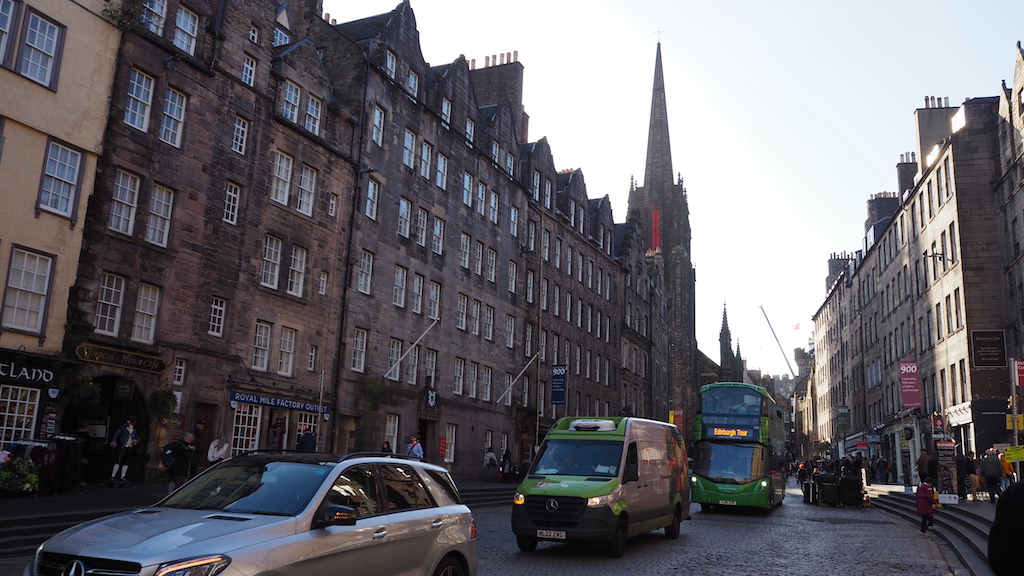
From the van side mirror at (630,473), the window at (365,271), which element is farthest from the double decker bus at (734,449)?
the window at (365,271)

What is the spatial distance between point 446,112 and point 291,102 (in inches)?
436

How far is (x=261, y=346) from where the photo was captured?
25828mm

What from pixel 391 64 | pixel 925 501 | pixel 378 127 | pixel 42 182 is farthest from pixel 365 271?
pixel 925 501

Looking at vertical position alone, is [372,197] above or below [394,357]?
above

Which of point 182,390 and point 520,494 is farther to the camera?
point 182,390

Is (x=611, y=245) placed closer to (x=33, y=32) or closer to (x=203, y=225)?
(x=203, y=225)

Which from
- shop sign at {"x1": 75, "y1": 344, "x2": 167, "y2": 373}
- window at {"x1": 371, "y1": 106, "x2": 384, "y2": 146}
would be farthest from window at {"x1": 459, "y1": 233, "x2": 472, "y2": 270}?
shop sign at {"x1": 75, "y1": 344, "x2": 167, "y2": 373}

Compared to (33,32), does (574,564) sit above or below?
below

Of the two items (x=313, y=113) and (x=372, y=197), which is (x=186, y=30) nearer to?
(x=313, y=113)

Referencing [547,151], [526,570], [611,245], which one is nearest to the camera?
[526,570]

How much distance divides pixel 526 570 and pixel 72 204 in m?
15.0

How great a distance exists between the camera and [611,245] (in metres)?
61.9

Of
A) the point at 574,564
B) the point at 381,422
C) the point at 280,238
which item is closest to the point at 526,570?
the point at 574,564

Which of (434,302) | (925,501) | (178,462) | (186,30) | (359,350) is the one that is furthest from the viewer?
(434,302)
